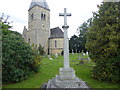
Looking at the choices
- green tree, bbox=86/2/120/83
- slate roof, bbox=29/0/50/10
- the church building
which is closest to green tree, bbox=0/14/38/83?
green tree, bbox=86/2/120/83

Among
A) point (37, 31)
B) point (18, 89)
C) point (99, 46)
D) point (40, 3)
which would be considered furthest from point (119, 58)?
point (40, 3)

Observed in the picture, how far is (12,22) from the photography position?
25.3m

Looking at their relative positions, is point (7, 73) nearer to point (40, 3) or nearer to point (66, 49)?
point (66, 49)

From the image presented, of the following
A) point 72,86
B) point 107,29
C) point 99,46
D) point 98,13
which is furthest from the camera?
point 98,13

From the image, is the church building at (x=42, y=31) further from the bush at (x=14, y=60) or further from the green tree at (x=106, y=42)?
the green tree at (x=106, y=42)

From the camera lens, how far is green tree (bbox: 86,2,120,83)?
21.6 feet

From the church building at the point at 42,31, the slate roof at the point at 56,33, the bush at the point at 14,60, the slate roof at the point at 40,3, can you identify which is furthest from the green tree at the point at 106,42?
the slate roof at the point at 40,3

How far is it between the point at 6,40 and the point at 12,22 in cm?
2004

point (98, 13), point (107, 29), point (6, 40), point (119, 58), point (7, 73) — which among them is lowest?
point (7, 73)

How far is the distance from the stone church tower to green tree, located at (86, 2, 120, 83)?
27903 millimetres

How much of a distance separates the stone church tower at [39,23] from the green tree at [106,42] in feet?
91.5

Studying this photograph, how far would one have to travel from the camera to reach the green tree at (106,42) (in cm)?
658

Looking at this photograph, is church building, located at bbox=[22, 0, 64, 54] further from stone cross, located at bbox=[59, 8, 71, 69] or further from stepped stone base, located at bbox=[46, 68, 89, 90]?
stepped stone base, located at bbox=[46, 68, 89, 90]

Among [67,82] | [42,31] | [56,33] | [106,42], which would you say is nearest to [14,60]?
[67,82]
